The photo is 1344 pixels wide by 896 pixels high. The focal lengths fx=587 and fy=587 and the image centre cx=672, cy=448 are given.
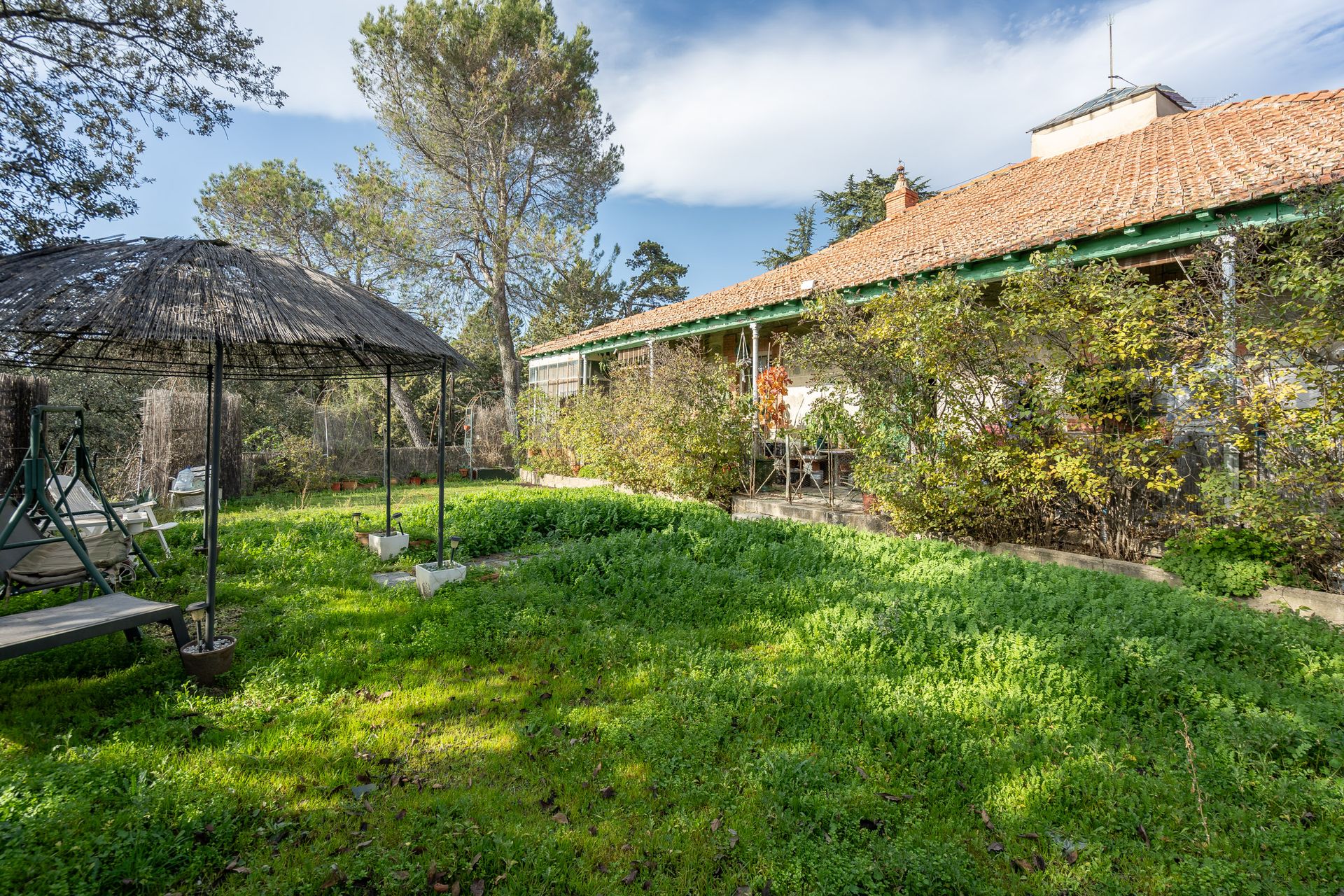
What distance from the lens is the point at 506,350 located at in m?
19.1

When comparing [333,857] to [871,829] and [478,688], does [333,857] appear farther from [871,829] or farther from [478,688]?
[871,829]

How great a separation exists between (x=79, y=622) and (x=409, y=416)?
15.6m

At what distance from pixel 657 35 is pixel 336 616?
1069 centimetres

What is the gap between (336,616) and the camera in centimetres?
461

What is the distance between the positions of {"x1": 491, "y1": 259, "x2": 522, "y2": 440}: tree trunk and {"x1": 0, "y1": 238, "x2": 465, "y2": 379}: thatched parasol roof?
45.7ft

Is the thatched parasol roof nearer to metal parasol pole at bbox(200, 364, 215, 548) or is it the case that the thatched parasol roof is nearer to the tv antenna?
metal parasol pole at bbox(200, 364, 215, 548)

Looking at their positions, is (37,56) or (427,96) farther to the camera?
(427,96)

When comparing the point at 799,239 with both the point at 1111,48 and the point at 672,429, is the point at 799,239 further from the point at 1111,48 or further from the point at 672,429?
the point at 672,429

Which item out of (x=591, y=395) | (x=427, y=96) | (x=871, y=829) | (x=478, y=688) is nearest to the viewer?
(x=871, y=829)

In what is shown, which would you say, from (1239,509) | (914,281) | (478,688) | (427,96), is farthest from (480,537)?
(427,96)

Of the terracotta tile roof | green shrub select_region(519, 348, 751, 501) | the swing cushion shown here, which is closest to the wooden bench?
the swing cushion

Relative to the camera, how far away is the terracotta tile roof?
5.68 m

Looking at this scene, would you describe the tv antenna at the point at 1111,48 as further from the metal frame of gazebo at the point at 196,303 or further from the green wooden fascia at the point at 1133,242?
the metal frame of gazebo at the point at 196,303

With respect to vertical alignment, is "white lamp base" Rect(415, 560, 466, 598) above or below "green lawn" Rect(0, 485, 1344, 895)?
above
